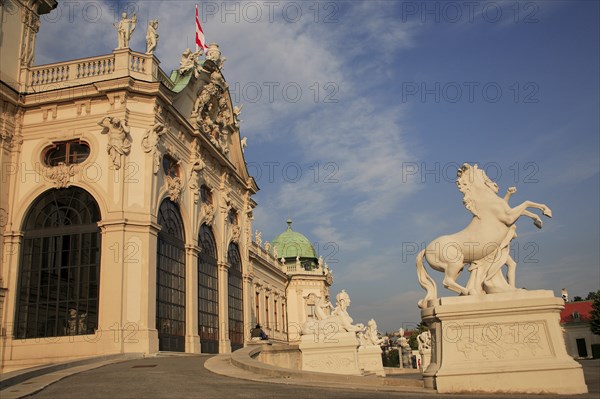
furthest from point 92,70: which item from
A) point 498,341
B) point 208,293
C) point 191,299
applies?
point 498,341

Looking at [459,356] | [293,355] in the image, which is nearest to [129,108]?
[293,355]

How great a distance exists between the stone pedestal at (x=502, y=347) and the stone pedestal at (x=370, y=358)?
14020mm

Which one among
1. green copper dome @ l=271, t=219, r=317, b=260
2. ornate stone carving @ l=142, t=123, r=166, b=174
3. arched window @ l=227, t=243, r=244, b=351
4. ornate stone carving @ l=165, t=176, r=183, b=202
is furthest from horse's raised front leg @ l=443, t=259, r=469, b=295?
green copper dome @ l=271, t=219, r=317, b=260

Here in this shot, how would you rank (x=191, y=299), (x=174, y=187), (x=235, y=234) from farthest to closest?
(x=235, y=234) < (x=191, y=299) < (x=174, y=187)

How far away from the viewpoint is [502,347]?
29.6 ft

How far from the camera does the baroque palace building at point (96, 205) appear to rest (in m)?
21.2

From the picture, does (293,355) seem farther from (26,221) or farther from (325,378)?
(26,221)

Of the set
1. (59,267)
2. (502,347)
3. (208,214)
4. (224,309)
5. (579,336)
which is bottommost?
(579,336)

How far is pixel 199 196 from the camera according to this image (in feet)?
94.0

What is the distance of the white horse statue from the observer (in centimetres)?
975

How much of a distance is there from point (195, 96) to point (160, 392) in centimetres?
2245

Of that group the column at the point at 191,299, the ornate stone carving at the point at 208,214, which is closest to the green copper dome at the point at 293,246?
the ornate stone carving at the point at 208,214

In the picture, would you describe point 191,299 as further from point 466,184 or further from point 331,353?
point 466,184

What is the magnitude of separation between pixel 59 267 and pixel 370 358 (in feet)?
43.2
